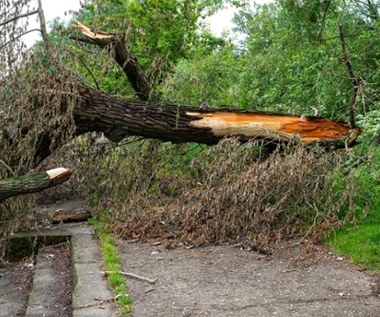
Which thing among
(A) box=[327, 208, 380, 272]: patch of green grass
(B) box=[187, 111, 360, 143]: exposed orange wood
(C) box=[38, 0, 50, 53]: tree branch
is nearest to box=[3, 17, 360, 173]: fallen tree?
(B) box=[187, 111, 360, 143]: exposed orange wood

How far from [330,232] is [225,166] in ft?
3.91

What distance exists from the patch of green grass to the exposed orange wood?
1.13 meters

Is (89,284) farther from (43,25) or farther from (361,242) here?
(43,25)

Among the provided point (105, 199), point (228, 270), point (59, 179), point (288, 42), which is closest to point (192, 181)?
point (105, 199)

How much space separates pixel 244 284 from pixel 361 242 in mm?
1385

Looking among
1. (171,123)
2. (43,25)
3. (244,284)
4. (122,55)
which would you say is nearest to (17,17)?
(43,25)

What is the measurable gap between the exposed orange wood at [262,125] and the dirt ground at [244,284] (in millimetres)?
1489

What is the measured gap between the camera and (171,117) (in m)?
6.78

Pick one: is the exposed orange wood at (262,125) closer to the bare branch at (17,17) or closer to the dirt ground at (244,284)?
the dirt ground at (244,284)

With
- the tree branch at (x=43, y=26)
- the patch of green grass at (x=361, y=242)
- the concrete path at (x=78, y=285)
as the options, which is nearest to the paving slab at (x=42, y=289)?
the concrete path at (x=78, y=285)

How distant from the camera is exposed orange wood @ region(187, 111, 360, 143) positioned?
22.4ft

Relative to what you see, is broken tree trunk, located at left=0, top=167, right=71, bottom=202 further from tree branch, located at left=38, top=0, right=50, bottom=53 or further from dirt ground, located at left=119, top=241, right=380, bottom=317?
tree branch, located at left=38, top=0, right=50, bottom=53

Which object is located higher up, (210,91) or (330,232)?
(210,91)

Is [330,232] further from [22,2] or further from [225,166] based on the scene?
[22,2]
